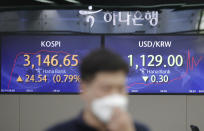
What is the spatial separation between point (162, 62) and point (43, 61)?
5.61 feet

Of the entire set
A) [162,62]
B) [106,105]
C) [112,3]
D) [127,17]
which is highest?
[112,3]

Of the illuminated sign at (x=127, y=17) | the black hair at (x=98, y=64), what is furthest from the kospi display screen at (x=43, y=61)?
the black hair at (x=98, y=64)

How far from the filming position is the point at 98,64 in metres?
1.32

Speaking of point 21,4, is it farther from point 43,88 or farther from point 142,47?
point 142,47

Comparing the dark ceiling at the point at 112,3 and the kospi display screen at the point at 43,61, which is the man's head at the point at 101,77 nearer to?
the kospi display screen at the point at 43,61

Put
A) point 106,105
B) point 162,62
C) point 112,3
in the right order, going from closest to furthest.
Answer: point 106,105 < point 162,62 < point 112,3

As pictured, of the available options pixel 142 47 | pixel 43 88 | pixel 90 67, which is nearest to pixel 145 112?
pixel 142 47

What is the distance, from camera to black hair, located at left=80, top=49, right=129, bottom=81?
1312 mm

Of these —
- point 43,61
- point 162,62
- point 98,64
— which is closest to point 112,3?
point 162,62

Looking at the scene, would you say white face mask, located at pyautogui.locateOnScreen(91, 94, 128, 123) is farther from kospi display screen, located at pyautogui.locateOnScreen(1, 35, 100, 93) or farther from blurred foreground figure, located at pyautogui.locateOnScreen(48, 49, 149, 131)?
kospi display screen, located at pyautogui.locateOnScreen(1, 35, 100, 93)

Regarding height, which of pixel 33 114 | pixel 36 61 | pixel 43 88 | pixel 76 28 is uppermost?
pixel 76 28

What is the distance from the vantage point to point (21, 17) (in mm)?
6230

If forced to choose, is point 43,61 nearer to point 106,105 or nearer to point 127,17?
point 127,17

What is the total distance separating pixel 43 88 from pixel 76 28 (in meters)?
0.99
